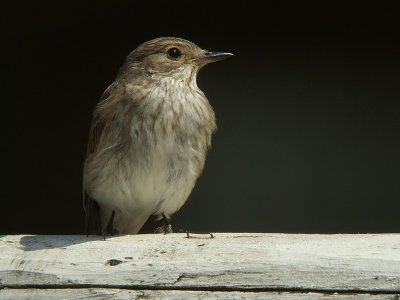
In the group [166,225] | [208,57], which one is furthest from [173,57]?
[166,225]

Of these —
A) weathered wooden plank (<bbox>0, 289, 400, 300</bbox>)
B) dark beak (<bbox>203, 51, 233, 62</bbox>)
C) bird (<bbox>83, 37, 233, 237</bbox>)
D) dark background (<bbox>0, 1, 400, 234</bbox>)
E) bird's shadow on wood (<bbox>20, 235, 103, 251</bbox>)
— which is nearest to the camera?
weathered wooden plank (<bbox>0, 289, 400, 300</bbox>)

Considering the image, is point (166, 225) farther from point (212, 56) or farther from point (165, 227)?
point (212, 56)

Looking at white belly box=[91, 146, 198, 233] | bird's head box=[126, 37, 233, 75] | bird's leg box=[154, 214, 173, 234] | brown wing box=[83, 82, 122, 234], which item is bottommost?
bird's leg box=[154, 214, 173, 234]

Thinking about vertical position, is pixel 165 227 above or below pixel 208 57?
below

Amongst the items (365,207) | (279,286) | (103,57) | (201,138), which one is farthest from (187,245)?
(103,57)

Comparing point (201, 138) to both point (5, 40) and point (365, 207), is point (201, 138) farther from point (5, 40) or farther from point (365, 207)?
point (5, 40)

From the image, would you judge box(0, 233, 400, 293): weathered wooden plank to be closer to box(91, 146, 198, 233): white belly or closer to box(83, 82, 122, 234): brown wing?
box(91, 146, 198, 233): white belly

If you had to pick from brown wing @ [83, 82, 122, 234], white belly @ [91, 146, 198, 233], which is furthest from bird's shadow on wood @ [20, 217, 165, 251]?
brown wing @ [83, 82, 122, 234]
